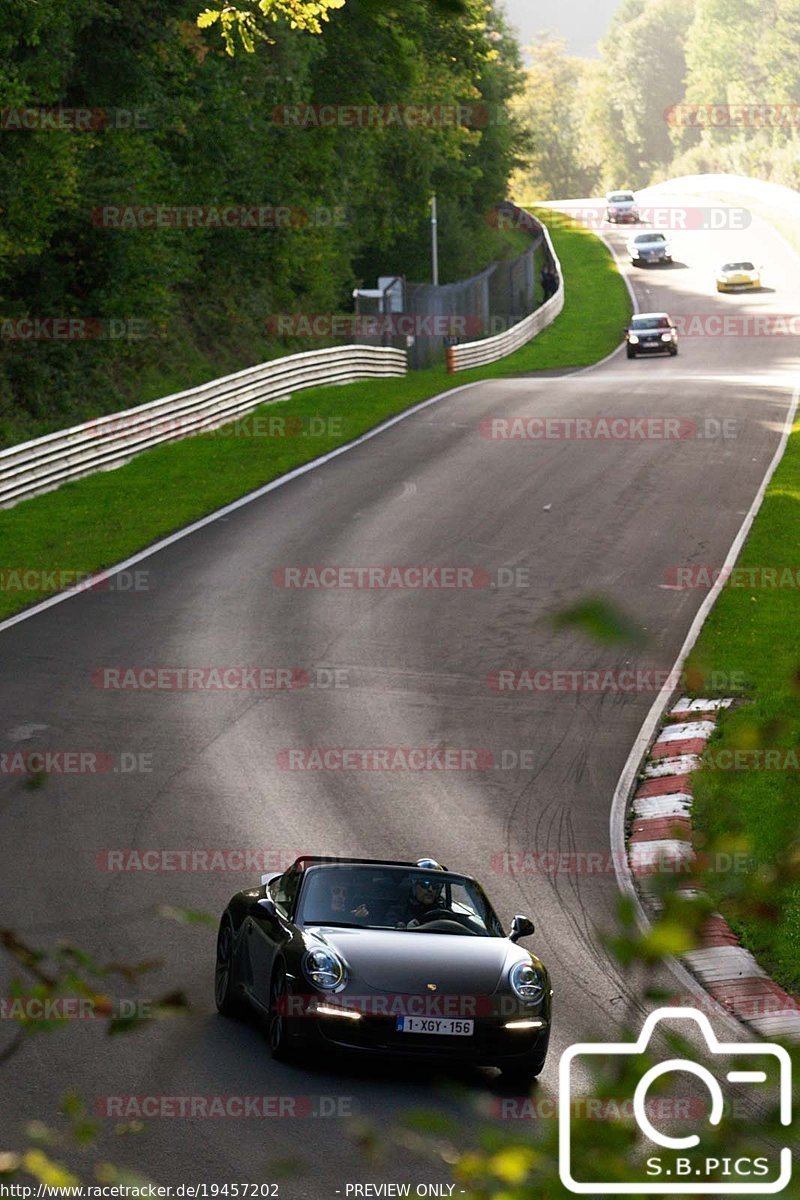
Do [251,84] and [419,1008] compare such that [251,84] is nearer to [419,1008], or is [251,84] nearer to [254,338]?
[254,338]

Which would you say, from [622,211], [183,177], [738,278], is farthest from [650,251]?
[183,177]

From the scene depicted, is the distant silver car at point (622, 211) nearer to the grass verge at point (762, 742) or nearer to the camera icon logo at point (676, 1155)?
the grass verge at point (762, 742)

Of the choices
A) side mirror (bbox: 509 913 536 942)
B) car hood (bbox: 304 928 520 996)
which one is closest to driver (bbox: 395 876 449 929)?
car hood (bbox: 304 928 520 996)

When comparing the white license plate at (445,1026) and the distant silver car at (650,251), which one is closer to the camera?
the white license plate at (445,1026)

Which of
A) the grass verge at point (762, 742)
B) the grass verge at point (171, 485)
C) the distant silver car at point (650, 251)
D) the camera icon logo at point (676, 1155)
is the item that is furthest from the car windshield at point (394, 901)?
the distant silver car at point (650, 251)

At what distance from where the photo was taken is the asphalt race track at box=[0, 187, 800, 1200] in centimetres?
941

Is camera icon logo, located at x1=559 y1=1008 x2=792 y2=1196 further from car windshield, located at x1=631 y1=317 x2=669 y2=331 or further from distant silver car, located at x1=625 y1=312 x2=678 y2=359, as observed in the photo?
car windshield, located at x1=631 y1=317 x2=669 y2=331

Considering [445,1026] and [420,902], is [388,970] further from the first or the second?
[420,902]

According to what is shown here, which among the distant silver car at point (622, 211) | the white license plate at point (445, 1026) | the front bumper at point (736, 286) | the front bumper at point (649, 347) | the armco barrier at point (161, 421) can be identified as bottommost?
the front bumper at point (649, 347)

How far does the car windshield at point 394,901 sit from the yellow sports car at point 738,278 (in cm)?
6741

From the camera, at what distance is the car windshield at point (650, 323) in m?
57.4

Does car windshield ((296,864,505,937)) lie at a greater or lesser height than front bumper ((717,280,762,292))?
greater

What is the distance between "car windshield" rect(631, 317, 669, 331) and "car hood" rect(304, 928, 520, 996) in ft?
161

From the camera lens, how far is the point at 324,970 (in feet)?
32.4
